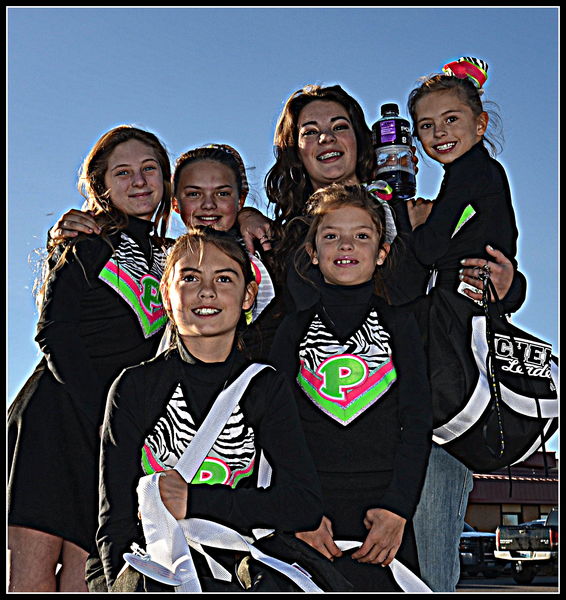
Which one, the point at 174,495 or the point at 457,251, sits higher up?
the point at 457,251

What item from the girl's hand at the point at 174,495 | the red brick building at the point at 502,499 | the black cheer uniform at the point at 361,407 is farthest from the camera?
the red brick building at the point at 502,499

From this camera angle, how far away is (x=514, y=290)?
353cm

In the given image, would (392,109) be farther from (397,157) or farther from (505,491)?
(505,491)

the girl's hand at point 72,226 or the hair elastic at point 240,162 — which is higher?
the hair elastic at point 240,162

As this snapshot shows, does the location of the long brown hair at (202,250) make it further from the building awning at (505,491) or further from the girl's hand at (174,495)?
the building awning at (505,491)

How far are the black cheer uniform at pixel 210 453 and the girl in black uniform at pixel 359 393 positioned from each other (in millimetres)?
240

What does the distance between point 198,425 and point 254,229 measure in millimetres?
1262

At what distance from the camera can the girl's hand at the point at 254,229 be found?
395 centimetres

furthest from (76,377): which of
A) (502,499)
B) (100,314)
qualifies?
(502,499)

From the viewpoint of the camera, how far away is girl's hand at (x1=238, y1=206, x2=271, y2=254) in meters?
3.95

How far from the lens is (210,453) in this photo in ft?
9.91

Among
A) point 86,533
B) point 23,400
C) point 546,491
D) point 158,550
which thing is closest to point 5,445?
point 23,400

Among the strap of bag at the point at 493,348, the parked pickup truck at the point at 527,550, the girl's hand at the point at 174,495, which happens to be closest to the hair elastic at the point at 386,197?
the strap of bag at the point at 493,348

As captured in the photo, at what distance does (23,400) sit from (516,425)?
6.81 ft
